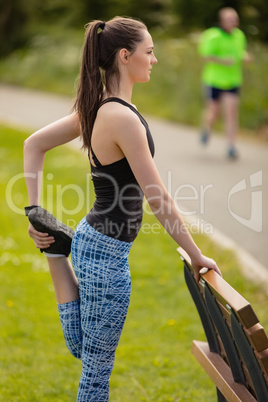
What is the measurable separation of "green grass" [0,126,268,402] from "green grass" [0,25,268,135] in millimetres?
6593

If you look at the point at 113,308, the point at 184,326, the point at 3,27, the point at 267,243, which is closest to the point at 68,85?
the point at 3,27

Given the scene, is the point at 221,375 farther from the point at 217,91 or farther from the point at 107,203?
the point at 217,91

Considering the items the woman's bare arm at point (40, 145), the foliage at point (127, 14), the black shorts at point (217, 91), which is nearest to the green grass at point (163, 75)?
the foliage at point (127, 14)

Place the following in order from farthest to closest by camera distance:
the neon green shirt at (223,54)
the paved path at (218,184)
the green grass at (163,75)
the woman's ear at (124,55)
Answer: the green grass at (163,75) → the neon green shirt at (223,54) → the paved path at (218,184) → the woman's ear at (124,55)

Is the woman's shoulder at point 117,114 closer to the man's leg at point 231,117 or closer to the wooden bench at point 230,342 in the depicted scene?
the wooden bench at point 230,342

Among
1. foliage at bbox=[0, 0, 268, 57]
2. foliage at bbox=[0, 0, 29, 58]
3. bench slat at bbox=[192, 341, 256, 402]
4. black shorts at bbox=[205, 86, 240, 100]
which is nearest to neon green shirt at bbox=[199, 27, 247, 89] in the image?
black shorts at bbox=[205, 86, 240, 100]

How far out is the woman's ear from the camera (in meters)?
3.08

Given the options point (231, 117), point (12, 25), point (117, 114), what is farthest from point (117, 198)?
point (12, 25)

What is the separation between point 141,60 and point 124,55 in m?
0.08

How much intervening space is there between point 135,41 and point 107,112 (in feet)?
1.15

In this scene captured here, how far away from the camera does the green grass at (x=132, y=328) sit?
15.9ft

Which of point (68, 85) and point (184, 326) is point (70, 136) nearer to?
point (184, 326)

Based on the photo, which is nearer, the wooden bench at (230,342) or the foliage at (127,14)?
the wooden bench at (230,342)

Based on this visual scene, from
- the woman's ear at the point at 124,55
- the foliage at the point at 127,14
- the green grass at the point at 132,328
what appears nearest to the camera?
the woman's ear at the point at 124,55
